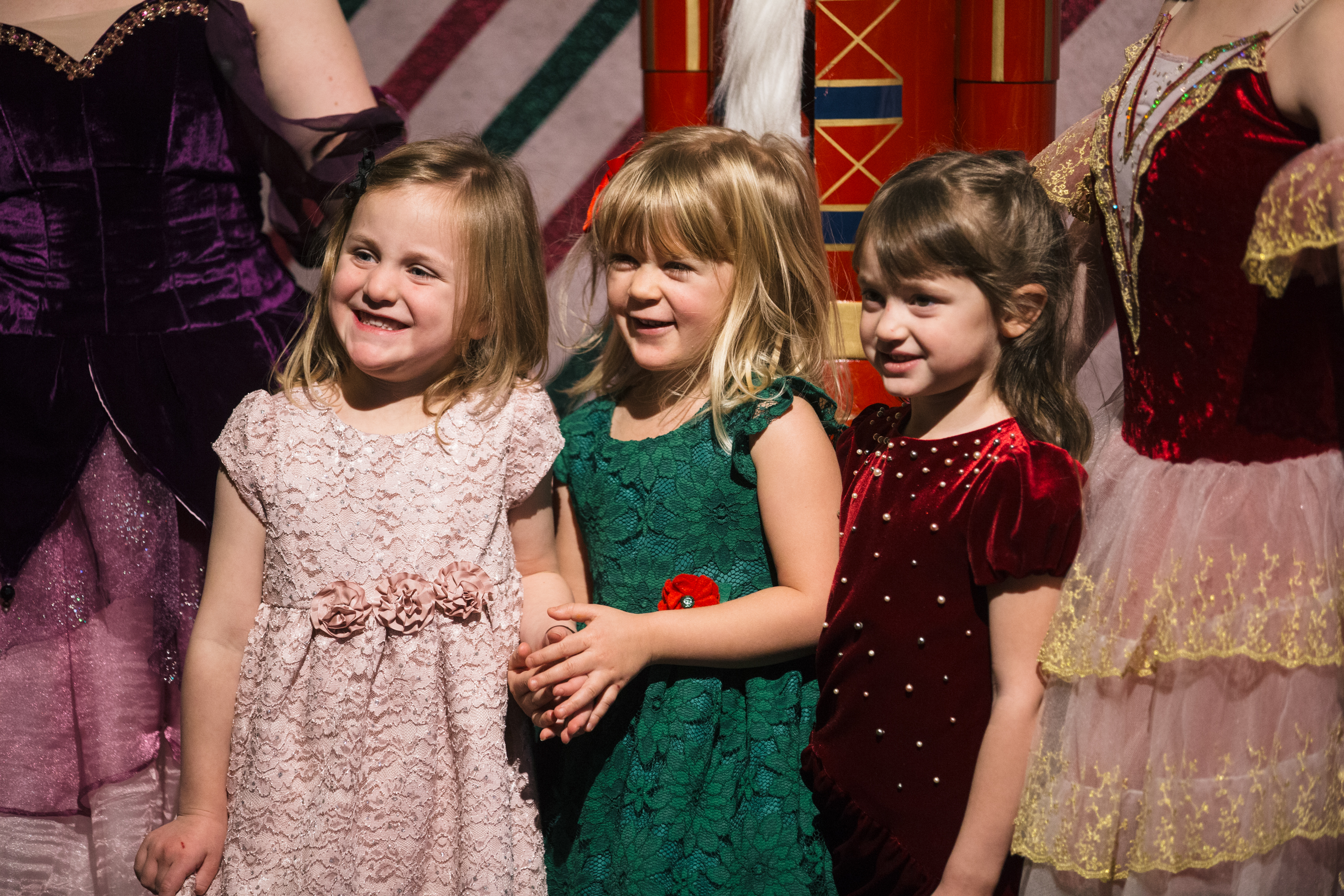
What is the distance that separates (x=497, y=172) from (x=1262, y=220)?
0.72m

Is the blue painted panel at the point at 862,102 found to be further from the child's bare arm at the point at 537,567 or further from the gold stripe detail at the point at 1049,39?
the child's bare arm at the point at 537,567

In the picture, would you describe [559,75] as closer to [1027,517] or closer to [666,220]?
[666,220]

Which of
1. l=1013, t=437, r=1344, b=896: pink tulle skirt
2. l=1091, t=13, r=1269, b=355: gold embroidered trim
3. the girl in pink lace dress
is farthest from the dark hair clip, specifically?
l=1013, t=437, r=1344, b=896: pink tulle skirt

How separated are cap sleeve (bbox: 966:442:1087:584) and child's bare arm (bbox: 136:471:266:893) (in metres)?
0.68

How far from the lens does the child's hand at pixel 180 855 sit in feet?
3.53

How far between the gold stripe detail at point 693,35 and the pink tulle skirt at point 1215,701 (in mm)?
764

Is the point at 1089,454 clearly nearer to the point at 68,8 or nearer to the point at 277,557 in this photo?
the point at 277,557

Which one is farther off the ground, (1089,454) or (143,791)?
(1089,454)

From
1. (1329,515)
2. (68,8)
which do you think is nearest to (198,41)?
(68,8)

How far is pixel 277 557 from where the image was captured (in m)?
1.12

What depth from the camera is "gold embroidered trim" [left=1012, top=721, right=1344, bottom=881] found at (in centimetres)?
86

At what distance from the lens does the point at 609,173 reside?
1.25 meters
